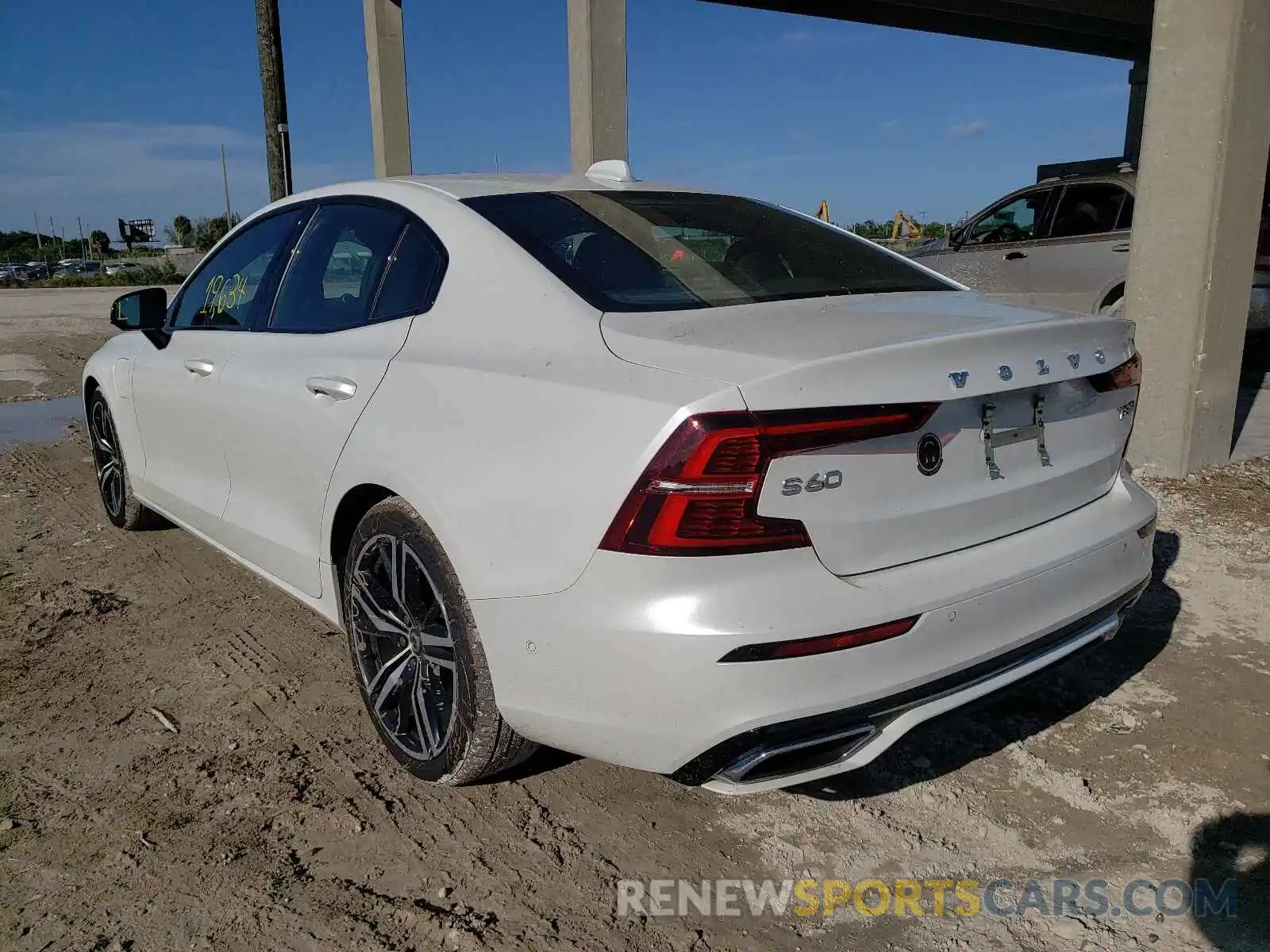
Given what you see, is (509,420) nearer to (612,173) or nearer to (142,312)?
(612,173)

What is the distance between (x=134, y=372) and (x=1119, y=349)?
382 cm

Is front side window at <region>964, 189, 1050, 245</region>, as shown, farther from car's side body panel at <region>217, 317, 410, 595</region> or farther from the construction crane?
the construction crane

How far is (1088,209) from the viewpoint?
324 inches

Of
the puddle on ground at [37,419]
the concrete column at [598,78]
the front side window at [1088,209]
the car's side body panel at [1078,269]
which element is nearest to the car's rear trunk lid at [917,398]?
the car's side body panel at [1078,269]

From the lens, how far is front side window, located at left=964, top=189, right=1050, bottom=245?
8672mm

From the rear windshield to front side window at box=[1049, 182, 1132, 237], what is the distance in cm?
586

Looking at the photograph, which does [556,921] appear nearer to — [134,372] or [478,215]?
[478,215]

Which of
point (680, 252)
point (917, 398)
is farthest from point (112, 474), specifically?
point (917, 398)

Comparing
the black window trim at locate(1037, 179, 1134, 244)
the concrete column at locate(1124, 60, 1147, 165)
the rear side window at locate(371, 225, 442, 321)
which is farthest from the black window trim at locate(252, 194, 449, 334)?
the concrete column at locate(1124, 60, 1147, 165)

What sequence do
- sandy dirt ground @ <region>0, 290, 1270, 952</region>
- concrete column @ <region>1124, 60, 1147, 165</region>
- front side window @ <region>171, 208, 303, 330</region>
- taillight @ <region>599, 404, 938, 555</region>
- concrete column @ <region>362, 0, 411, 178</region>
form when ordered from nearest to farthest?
taillight @ <region>599, 404, 938, 555</region> → sandy dirt ground @ <region>0, 290, 1270, 952</region> → front side window @ <region>171, 208, 303, 330</region> → concrete column @ <region>362, 0, 411, 178</region> → concrete column @ <region>1124, 60, 1147, 165</region>

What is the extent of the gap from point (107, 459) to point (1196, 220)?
575cm

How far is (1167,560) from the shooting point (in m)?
4.43

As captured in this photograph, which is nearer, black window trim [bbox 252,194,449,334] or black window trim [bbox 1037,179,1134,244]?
black window trim [bbox 252,194,449,334]

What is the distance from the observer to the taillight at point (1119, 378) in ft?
8.05
